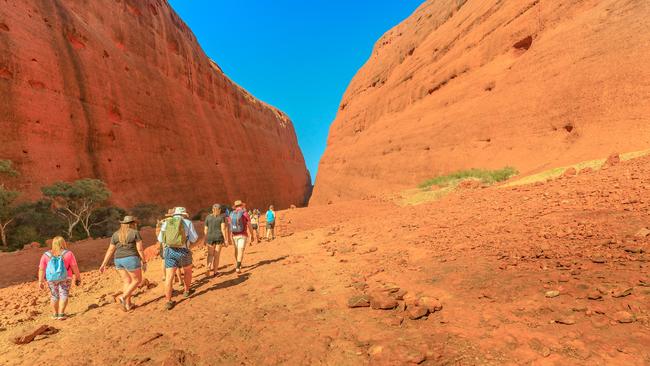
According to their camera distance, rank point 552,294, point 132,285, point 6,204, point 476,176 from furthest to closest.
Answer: point 6,204
point 476,176
point 132,285
point 552,294

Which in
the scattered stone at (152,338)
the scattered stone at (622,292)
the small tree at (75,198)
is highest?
the small tree at (75,198)

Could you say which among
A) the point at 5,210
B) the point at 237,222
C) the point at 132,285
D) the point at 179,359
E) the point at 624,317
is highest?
the point at 5,210

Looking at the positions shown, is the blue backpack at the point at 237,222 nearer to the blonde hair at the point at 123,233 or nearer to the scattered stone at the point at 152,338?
the blonde hair at the point at 123,233

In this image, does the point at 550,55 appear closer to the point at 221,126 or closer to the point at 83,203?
the point at 83,203

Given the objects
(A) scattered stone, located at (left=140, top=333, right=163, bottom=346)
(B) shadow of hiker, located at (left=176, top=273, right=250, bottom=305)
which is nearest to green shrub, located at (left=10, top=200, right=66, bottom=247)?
(B) shadow of hiker, located at (left=176, top=273, right=250, bottom=305)

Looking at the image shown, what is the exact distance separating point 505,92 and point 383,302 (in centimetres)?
1630

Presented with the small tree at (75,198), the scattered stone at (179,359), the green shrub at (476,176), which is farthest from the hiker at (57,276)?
the small tree at (75,198)

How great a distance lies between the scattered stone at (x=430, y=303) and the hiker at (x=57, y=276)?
17.9 ft

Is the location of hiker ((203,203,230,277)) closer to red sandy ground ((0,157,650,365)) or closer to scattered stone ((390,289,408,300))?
red sandy ground ((0,157,650,365))

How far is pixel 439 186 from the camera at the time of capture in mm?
15312

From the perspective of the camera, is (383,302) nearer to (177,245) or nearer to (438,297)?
(438,297)

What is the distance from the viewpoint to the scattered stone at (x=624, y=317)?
247cm

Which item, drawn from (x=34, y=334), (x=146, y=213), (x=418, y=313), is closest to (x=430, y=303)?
(x=418, y=313)

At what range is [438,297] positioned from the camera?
379cm
